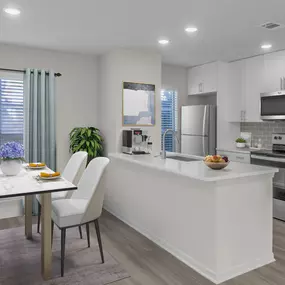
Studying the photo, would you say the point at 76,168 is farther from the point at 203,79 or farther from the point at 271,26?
the point at 203,79

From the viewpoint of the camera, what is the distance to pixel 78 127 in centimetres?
487

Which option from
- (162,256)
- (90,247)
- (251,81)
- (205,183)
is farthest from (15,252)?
(251,81)

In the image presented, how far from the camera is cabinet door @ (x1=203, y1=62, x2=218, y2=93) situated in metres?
5.29

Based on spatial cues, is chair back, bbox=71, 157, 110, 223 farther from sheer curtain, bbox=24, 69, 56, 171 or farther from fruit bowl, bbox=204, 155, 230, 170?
sheer curtain, bbox=24, 69, 56, 171

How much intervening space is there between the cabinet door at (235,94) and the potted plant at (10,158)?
3660 mm

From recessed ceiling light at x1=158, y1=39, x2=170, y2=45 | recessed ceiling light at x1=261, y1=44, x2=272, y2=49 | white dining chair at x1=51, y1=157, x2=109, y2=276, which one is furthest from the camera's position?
recessed ceiling light at x1=261, y1=44, x2=272, y2=49

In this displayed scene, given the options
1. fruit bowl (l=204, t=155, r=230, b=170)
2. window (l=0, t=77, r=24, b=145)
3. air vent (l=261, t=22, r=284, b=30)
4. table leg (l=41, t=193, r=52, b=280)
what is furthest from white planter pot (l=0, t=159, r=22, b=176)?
air vent (l=261, t=22, r=284, b=30)

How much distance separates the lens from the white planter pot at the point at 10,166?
2.92m

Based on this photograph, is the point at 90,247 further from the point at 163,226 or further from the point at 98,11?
the point at 98,11

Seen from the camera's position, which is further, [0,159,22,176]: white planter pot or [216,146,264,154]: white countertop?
[216,146,264,154]: white countertop

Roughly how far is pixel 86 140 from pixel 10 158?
1.78 meters

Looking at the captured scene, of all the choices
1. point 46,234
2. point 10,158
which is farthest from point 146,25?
point 46,234

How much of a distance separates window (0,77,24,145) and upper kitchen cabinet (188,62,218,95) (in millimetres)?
3145

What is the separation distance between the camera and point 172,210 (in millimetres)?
3033
